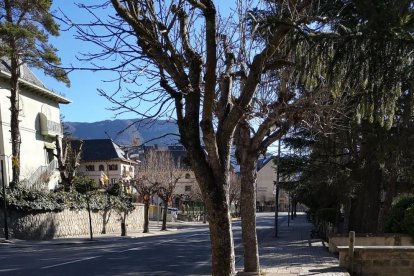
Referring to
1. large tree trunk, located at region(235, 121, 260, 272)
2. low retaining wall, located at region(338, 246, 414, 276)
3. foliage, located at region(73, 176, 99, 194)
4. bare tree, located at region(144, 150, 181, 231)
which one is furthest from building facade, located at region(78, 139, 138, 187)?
low retaining wall, located at region(338, 246, 414, 276)

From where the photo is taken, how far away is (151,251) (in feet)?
78.6

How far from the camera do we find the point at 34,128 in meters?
48.4

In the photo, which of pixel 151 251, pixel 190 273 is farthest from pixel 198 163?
pixel 151 251

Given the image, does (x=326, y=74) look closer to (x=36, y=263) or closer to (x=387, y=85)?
(x=387, y=85)

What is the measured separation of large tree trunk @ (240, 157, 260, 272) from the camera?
12461mm

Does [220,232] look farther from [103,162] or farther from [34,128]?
[103,162]

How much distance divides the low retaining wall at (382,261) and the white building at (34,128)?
3454 cm

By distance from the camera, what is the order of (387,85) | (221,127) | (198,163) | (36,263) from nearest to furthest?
(198,163)
(221,127)
(387,85)
(36,263)

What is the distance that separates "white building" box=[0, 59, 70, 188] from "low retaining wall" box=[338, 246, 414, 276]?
34.5 meters

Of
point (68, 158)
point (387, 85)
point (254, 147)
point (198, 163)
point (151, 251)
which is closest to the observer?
point (198, 163)

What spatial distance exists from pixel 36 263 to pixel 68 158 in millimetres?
27466

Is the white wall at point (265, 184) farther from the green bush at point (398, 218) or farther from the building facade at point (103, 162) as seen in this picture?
the green bush at point (398, 218)

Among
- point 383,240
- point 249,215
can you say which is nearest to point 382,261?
point 249,215

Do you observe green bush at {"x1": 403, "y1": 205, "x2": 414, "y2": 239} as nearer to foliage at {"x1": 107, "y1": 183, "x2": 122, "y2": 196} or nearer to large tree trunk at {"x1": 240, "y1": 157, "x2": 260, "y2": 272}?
large tree trunk at {"x1": 240, "y1": 157, "x2": 260, "y2": 272}
